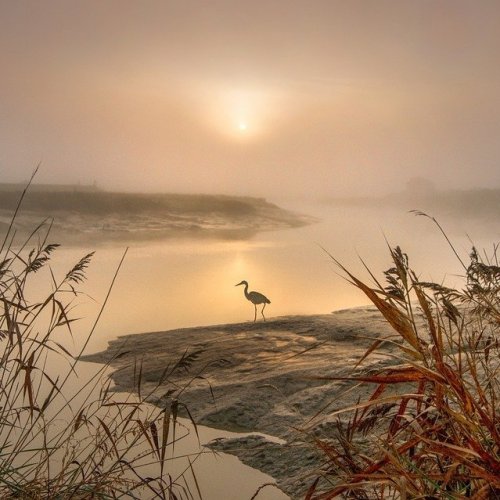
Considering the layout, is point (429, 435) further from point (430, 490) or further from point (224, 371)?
point (224, 371)

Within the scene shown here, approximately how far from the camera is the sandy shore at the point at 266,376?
3.43 m

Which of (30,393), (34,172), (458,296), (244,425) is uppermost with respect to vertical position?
(34,172)

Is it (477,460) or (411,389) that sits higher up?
(477,460)

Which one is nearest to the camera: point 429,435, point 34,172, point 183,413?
point 429,435

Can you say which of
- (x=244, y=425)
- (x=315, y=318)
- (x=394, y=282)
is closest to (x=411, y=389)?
(x=244, y=425)

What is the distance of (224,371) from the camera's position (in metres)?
5.16

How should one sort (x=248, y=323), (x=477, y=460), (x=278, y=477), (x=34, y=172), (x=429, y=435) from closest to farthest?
1. (x=477, y=460)
2. (x=429, y=435)
3. (x=34, y=172)
4. (x=278, y=477)
5. (x=248, y=323)

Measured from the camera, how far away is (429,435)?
1697mm

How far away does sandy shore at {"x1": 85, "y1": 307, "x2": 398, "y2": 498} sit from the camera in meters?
3.43

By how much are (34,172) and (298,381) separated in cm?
285

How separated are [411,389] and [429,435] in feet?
7.24

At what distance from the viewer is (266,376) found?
480 cm

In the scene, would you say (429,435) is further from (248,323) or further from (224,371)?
(248,323)

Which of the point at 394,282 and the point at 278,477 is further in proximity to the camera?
the point at 278,477
